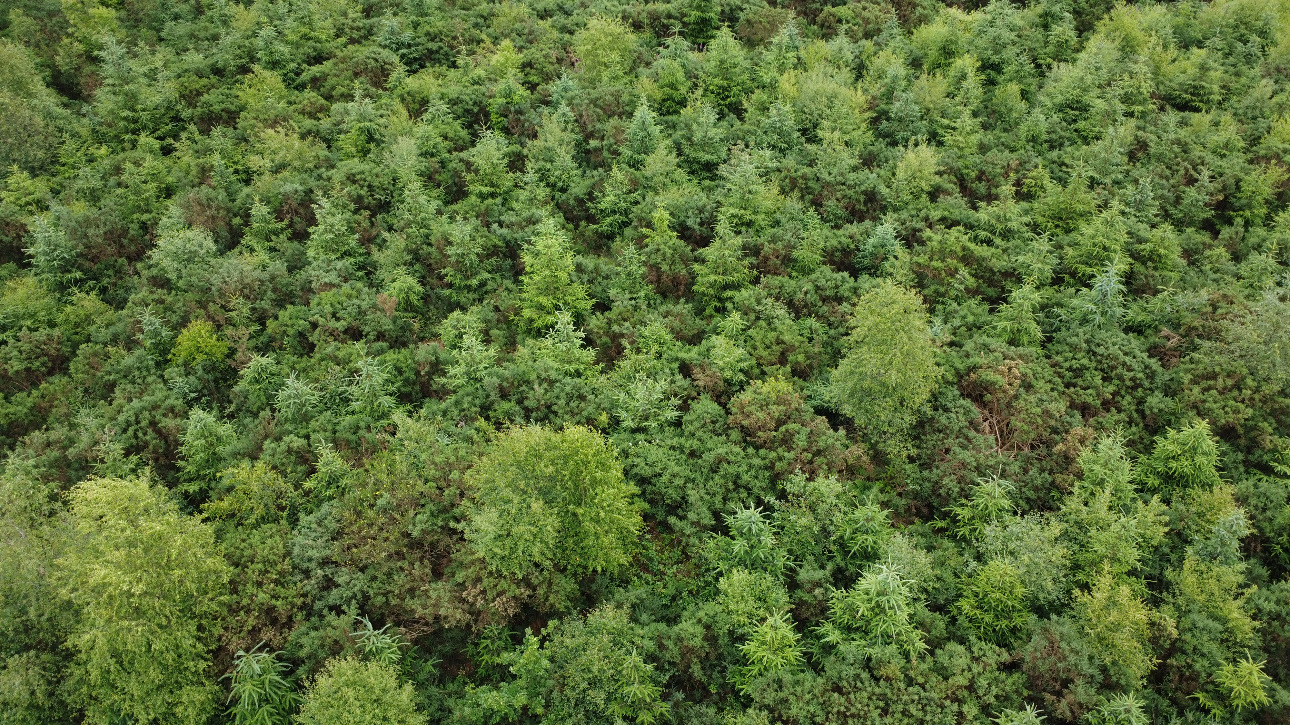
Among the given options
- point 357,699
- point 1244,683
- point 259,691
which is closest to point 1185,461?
A: point 1244,683

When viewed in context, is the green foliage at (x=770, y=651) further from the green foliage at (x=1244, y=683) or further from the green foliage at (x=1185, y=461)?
the green foliage at (x=1185, y=461)

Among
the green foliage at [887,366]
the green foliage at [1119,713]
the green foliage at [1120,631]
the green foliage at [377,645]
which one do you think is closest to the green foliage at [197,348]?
the green foliage at [377,645]

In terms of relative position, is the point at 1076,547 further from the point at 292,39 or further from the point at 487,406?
the point at 292,39

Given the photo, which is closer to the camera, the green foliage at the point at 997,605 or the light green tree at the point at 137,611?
the light green tree at the point at 137,611

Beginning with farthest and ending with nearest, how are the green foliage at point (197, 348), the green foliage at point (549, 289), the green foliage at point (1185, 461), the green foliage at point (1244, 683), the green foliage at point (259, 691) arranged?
the green foliage at point (549, 289)
the green foliage at point (197, 348)
the green foliage at point (1185, 461)
the green foliage at point (259, 691)
the green foliage at point (1244, 683)

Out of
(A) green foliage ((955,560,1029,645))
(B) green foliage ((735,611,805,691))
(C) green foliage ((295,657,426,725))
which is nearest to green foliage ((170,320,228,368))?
(C) green foliage ((295,657,426,725))

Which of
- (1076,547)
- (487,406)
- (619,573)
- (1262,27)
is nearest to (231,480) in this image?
(487,406)
